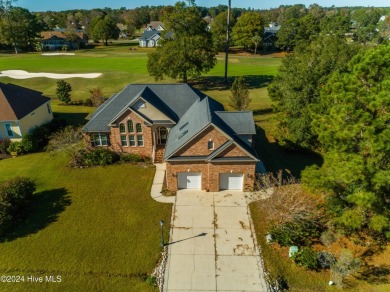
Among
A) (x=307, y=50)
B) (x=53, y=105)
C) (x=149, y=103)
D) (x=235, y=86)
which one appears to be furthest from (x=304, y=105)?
(x=53, y=105)

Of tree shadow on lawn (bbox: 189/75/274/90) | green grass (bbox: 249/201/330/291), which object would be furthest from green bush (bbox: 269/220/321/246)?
tree shadow on lawn (bbox: 189/75/274/90)

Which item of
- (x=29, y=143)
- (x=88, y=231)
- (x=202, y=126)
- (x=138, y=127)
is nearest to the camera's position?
(x=88, y=231)

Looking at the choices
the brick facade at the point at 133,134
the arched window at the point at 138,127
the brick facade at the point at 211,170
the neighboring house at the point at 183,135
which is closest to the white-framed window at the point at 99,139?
the neighboring house at the point at 183,135

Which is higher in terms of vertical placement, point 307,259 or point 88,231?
point 307,259

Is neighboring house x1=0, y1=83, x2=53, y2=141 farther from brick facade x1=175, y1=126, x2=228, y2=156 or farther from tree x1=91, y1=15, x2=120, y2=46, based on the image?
Result: tree x1=91, y1=15, x2=120, y2=46

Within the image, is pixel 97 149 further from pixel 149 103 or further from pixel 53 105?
pixel 53 105

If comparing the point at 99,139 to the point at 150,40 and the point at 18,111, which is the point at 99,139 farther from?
the point at 150,40

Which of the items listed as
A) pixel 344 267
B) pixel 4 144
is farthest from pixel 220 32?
pixel 344 267

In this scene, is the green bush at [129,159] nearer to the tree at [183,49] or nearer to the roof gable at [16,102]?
the roof gable at [16,102]
